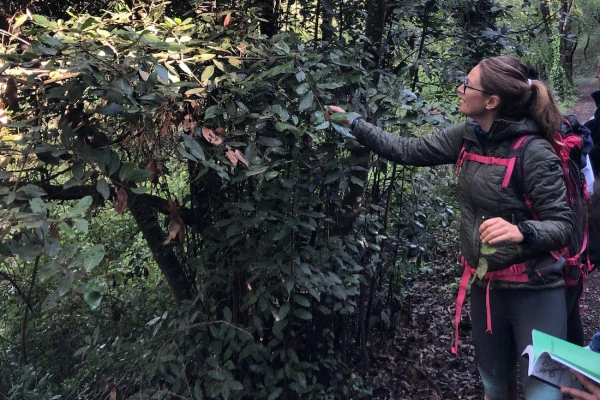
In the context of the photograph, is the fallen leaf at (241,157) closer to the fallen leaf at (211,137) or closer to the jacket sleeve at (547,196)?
the fallen leaf at (211,137)

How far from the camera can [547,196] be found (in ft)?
6.96

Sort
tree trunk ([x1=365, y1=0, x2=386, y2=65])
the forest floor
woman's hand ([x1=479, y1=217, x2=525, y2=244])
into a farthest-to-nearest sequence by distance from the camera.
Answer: the forest floor
tree trunk ([x1=365, y1=0, x2=386, y2=65])
woman's hand ([x1=479, y1=217, x2=525, y2=244])

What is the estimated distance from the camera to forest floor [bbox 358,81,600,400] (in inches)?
144

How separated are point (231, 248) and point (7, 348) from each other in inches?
107

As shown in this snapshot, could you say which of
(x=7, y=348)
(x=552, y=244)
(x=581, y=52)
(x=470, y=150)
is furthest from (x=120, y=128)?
(x=581, y=52)

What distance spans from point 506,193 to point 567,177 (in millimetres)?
309

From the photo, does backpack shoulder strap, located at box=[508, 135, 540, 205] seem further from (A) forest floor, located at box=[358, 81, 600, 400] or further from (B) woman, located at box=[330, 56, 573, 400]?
(A) forest floor, located at box=[358, 81, 600, 400]

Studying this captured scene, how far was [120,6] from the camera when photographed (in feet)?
10.6

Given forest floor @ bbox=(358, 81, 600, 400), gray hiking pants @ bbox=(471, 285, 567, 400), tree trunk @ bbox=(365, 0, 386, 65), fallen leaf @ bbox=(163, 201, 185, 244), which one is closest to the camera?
gray hiking pants @ bbox=(471, 285, 567, 400)

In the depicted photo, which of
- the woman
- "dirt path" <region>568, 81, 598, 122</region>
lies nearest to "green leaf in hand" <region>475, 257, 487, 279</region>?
the woman

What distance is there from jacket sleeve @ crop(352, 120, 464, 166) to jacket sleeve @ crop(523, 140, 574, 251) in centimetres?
42

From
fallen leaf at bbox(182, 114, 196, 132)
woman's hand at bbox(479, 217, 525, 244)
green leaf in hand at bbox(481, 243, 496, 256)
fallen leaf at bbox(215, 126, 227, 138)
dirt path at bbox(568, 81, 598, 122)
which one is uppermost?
fallen leaf at bbox(182, 114, 196, 132)

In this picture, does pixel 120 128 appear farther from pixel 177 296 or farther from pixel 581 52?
pixel 581 52

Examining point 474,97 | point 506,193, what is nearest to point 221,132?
point 474,97
